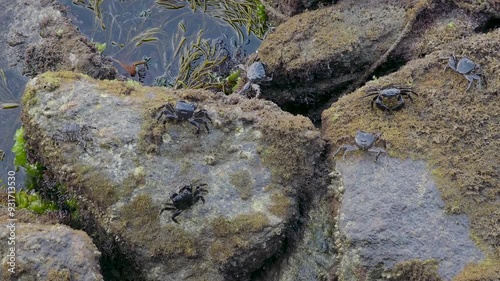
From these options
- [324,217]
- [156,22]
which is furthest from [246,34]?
[324,217]

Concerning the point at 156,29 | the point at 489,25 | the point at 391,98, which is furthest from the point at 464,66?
the point at 156,29

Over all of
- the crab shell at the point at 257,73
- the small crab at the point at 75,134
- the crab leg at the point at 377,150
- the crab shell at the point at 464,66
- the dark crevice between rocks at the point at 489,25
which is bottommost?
the crab shell at the point at 257,73

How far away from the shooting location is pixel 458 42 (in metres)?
5.15

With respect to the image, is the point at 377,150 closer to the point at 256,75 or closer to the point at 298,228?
the point at 298,228

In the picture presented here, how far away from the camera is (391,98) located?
469 centimetres

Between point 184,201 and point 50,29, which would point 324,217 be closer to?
point 184,201

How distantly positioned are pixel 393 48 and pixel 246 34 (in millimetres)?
2373

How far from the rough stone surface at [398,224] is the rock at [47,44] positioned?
344 cm

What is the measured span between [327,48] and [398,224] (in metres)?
2.23

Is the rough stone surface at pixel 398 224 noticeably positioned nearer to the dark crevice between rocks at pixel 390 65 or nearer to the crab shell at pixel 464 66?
the crab shell at pixel 464 66

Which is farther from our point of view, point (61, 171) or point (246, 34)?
point (246, 34)

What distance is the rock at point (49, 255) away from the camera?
3.86 m

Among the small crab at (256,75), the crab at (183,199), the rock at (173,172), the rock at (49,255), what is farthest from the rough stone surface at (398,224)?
the rock at (49,255)

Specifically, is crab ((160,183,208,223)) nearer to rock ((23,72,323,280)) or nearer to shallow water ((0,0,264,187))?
rock ((23,72,323,280))
